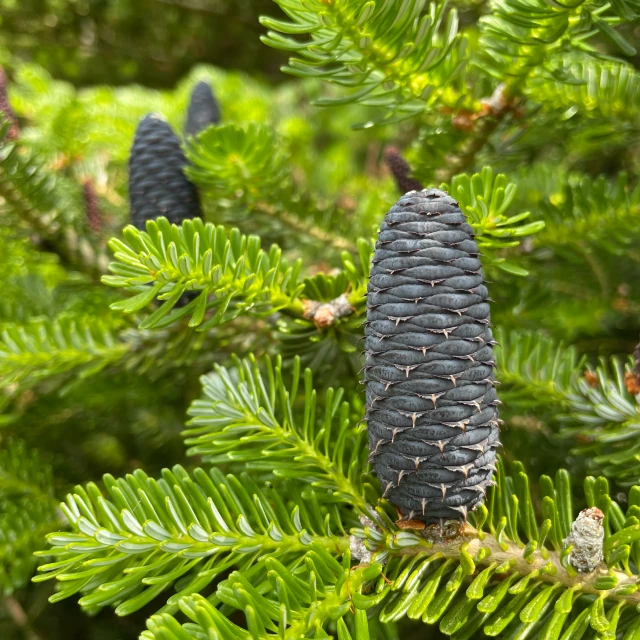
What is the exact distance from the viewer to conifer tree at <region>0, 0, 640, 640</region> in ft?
1.41

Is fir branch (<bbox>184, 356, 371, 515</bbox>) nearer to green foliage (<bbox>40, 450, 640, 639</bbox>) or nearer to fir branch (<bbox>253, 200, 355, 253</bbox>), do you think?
green foliage (<bbox>40, 450, 640, 639</bbox>)

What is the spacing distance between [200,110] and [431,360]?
660 mm

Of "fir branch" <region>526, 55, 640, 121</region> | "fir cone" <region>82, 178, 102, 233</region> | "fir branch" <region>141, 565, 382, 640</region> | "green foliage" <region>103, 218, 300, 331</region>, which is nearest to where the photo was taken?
"fir branch" <region>141, 565, 382, 640</region>

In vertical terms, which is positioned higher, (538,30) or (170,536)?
(538,30)

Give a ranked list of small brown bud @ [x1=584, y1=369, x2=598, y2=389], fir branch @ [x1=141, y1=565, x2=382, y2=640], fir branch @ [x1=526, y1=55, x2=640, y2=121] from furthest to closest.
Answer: fir branch @ [x1=526, y1=55, x2=640, y2=121], small brown bud @ [x1=584, y1=369, x2=598, y2=389], fir branch @ [x1=141, y1=565, x2=382, y2=640]

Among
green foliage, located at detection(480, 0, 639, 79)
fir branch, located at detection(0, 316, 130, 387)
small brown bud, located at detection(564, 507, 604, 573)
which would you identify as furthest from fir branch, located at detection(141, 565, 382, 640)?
green foliage, located at detection(480, 0, 639, 79)

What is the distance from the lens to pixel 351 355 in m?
0.65

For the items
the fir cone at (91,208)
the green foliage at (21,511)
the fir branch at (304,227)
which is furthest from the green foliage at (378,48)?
the green foliage at (21,511)

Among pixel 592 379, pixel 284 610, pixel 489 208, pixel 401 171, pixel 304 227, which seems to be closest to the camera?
pixel 284 610

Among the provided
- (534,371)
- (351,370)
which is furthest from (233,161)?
(534,371)

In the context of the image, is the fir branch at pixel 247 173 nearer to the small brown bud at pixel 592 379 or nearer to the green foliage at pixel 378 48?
the green foliage at pixel 378 48

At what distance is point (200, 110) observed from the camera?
90cm

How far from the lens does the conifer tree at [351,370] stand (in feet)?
1.41

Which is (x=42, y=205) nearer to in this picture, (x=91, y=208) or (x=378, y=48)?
(x=91, y=208)
